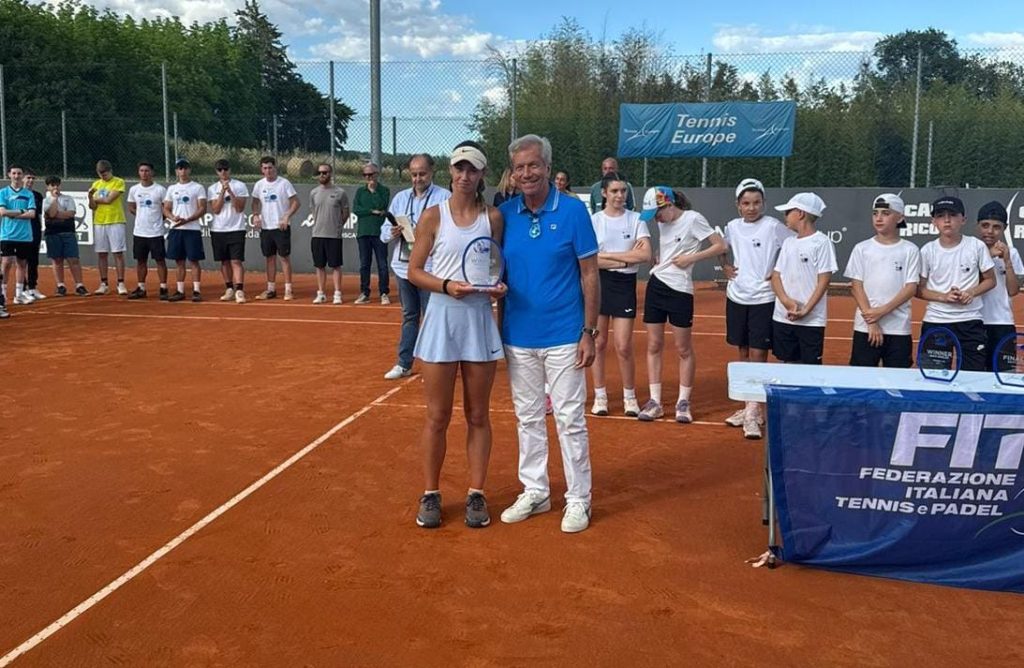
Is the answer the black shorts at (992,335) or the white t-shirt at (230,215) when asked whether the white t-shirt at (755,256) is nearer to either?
the black shorts at (992,335)

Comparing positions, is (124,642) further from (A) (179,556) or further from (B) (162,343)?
(B) (162,343)

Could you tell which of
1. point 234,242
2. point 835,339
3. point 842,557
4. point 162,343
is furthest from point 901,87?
point 842,557

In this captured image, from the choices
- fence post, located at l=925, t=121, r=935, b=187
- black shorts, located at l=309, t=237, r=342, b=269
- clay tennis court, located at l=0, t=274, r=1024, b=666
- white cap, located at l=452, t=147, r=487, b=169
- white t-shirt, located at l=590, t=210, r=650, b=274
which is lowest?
clay tennis court, located at l=0, t=274, r=1024, b=666

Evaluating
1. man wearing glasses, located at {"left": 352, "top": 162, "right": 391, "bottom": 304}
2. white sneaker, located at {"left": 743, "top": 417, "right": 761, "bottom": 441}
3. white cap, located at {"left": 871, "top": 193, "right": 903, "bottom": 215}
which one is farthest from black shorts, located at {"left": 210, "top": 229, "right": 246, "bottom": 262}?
white cap, located at {"left": 871, "top": 193, "right": 903, "bottom": 215}

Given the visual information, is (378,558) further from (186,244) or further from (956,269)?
(186,244)

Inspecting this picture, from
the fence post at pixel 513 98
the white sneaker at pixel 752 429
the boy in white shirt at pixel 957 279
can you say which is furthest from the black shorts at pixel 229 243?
the boy in white shirt at pixel 957 279

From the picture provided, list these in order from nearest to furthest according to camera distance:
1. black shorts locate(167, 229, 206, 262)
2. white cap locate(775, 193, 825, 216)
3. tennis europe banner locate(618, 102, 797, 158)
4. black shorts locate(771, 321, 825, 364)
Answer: white cap locate(775, 193, 825, 216)
black shorts locate(771, 321, 825, 364)
black shorts locate(167, 229, 206, 262)
tennis europe banner locate(618, 102, 797, 158)

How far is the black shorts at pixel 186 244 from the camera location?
13.2 meters

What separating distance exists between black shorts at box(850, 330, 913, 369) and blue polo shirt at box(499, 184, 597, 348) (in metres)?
2.42

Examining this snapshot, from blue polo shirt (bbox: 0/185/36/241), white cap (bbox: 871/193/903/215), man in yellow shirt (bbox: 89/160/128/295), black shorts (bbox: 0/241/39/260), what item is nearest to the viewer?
white cap (bbox: 871/193/903/215)

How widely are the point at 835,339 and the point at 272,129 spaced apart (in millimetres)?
15102

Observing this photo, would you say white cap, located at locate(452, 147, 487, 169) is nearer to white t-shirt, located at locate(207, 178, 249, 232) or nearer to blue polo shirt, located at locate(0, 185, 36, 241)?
white t-shirt, located at locate(207, 178, 249, 232)

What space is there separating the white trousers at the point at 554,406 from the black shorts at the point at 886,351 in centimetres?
229

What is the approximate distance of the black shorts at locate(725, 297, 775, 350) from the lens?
6.46 meters
